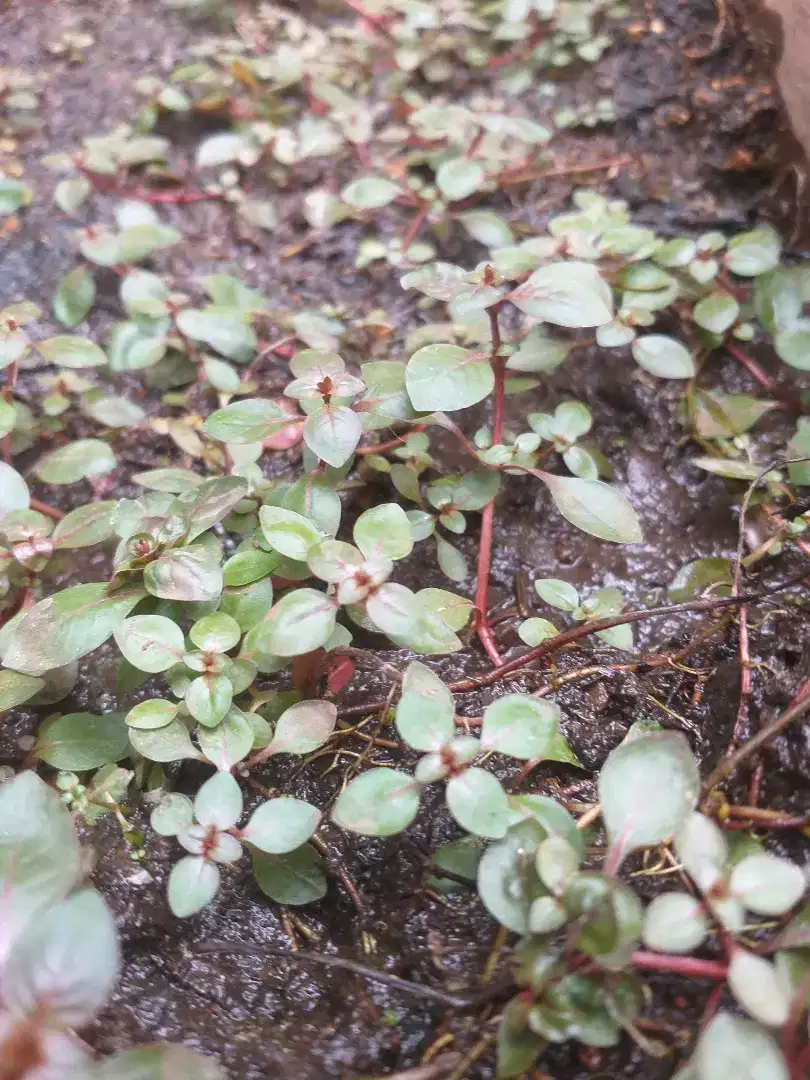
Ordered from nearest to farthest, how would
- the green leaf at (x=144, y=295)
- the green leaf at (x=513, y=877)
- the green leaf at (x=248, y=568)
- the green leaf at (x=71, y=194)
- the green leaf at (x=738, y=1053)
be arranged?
the green leaf at (x=738, y=1053) → the green leaf at (x=513, y=877) → the green leaf at (x=248, y=568) → the green leaf at (x=144, y=295) → the green leaf at (x=71, y=194)

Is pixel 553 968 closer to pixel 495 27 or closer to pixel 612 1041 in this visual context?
pixel 612 1041

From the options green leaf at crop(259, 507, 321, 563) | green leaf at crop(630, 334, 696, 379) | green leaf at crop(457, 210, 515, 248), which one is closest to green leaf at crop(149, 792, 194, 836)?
green leaf at crop(259, 507, 321, 563)

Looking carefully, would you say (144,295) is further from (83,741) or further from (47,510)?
(83,741)

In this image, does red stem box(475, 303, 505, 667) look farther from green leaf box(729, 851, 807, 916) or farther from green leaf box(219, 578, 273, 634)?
green leaf box(729, 851, 807, 916)

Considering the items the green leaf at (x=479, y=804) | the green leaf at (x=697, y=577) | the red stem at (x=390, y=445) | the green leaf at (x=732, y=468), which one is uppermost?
the red stem at (x=390, y=445)

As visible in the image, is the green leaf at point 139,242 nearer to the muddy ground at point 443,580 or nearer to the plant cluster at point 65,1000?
the muddy ground at point 443,580

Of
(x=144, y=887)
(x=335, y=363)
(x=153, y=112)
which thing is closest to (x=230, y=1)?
(x=153, y=112)

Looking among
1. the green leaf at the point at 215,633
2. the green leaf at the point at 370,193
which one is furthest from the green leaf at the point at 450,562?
the green leaf at the point at 370,193
